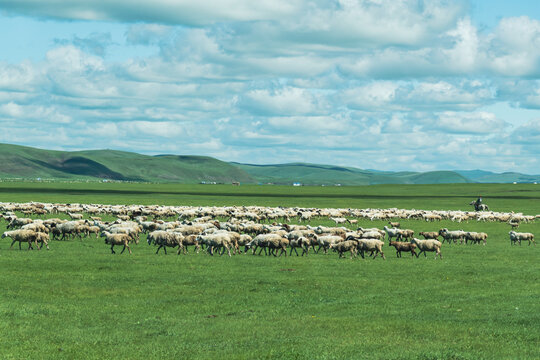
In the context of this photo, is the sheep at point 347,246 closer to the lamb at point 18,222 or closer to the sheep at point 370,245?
the sheep at point 370,245

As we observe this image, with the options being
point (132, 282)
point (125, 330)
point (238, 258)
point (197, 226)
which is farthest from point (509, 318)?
point (197, 226)

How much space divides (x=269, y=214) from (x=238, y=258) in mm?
30667

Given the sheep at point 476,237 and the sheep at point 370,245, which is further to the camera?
the sheep at point 476,237

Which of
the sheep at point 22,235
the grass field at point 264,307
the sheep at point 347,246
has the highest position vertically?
the sheep at point 347,246

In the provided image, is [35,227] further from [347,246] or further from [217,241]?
[347,246]

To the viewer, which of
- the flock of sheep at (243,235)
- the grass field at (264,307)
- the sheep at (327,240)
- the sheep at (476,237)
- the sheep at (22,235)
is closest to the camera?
the grass field at (264,307)

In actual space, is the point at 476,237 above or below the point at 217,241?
above

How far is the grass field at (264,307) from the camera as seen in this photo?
48.3 feet

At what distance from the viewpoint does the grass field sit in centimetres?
1473

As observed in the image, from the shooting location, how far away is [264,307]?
19.5 metres

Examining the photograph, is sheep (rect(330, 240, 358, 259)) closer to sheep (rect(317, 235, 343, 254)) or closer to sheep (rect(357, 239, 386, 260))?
sheep (rect(357, 239, 386, 260))

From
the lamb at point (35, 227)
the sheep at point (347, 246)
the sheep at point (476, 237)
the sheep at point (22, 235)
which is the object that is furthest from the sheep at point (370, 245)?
the lamb at point (35, 227)

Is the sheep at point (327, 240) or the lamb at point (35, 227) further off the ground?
the sheep at point (327, 240)

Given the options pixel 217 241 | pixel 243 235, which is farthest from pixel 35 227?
pixel 243 235
